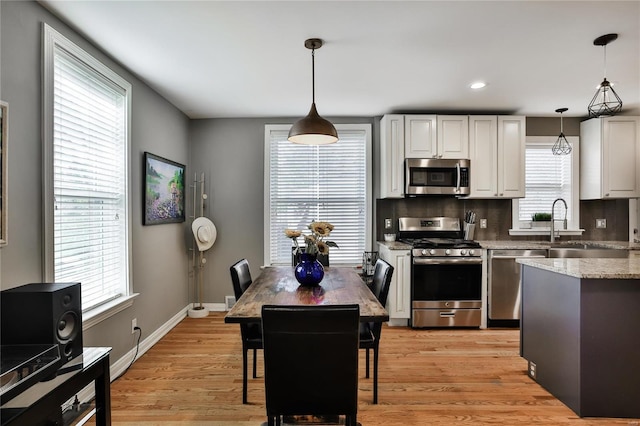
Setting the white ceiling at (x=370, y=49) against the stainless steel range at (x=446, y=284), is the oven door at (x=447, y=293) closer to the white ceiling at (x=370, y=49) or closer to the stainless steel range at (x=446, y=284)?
the stainless steel range at (x=446, y=284)

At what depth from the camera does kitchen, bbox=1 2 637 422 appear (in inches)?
71.1

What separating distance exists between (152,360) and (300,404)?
1981 mm

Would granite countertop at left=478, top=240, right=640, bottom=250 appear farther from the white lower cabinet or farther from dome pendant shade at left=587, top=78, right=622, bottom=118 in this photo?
dome pendant shade at left=587, top=78, right=622, bottom=118

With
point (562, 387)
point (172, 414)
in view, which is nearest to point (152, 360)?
point (172, 414)

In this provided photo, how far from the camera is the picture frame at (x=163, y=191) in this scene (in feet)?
10.5

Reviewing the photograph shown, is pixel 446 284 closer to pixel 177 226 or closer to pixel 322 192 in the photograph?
pixel 322 192

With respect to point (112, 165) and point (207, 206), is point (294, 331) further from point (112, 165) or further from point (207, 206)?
point (207, 206)

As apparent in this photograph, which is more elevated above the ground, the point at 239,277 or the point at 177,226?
the point at 177,226

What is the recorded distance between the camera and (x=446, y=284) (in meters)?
3.75

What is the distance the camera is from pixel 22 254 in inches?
71.6

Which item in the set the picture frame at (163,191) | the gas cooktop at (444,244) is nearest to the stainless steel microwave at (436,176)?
the gas cooktop at (444,244)

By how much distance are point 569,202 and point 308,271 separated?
12.7 feet

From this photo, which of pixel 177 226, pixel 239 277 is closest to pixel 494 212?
pixel 239 277

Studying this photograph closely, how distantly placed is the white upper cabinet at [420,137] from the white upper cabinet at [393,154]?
71 millimetres
